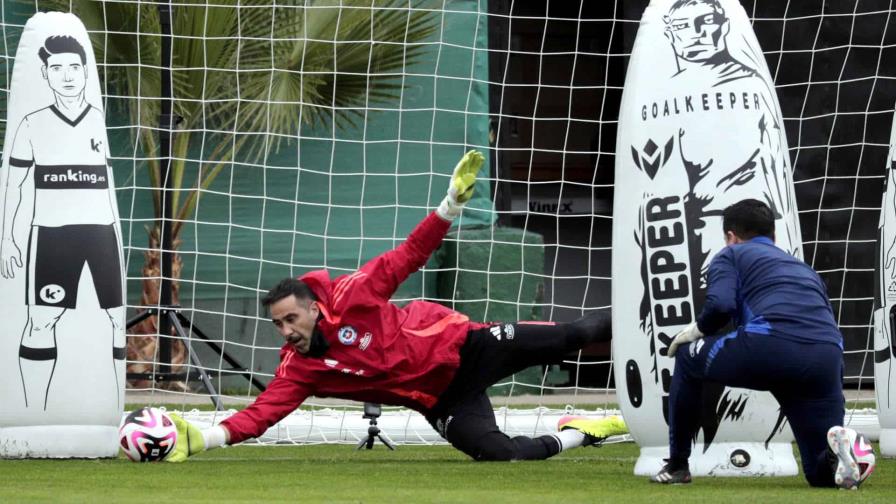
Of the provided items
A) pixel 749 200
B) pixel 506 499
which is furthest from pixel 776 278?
pixel 506 499

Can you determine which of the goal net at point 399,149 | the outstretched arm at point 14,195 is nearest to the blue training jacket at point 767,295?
the outstretched arm at point 14,195

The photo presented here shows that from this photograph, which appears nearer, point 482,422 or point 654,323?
point 654,323

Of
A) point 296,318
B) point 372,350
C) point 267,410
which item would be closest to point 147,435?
point 267,410

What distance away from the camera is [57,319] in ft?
22.0

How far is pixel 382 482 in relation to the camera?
5.64m

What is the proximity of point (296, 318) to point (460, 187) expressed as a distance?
90 centimetres

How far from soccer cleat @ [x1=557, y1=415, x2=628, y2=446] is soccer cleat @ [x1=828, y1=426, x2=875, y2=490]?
2171 millimetres

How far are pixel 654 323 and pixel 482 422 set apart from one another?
1377 millimetres

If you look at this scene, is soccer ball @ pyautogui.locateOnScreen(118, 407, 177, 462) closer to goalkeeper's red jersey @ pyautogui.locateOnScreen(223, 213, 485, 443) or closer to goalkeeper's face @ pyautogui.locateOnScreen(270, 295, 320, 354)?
goalkeeper's red jersey @ pyautogui.locateOnScreen(223, 213, 485, 443)

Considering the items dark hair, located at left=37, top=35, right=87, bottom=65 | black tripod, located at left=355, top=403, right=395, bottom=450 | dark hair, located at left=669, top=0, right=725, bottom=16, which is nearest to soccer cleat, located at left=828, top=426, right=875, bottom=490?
dark hair, located at left=669, top=0, right=725, bottom=16

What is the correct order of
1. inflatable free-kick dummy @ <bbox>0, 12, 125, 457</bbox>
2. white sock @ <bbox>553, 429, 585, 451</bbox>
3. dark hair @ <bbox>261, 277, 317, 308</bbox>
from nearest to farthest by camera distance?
dark hair @ <bbox>261, 277, 317, 308</bbox> → inflatable free-kick dummy @ <bbox>0, 12, 125, 457</bbox> → white sock @ <bbox>553, 429, 585, 451</bbox>

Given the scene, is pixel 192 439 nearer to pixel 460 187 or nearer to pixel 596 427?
pixel 460 187

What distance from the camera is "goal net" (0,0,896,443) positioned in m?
10.8

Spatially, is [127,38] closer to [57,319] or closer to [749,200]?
[57,319]
